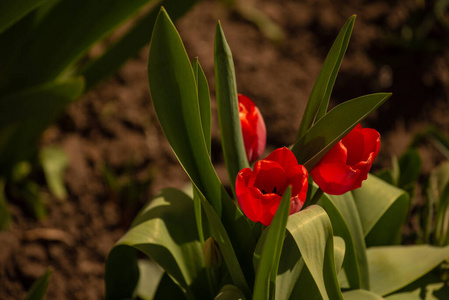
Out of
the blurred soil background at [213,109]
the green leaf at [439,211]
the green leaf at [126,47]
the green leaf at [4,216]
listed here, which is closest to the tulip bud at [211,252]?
the green leaf at [439,211]

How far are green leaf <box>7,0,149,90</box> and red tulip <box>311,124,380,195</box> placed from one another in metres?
0.62

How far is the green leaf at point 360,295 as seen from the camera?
784mm

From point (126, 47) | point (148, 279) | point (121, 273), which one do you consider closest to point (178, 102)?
point (121, 273)

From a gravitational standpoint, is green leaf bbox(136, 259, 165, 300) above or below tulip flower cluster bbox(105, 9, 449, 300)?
below

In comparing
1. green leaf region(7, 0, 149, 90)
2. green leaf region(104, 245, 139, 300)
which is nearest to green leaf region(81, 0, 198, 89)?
green leaf region(7, 0, 149, 90)

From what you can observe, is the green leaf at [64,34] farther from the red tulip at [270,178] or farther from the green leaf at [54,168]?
the red tulip at [270,178]

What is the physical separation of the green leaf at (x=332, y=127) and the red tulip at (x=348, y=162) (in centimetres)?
1

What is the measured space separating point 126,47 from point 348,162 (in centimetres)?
76

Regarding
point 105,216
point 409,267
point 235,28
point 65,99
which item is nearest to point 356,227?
point 409,267

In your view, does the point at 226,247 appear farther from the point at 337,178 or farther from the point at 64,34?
the point at 64,34

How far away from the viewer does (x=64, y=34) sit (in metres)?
1.21

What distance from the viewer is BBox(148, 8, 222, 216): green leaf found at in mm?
667

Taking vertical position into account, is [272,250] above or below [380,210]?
above

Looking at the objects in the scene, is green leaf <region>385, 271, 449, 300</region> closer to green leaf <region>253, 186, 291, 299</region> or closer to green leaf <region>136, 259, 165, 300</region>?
green leaf <region>253, 186, 291, 299</region>
